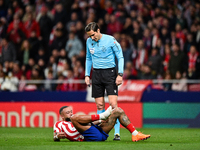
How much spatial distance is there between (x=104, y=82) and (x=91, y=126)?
1226 mm

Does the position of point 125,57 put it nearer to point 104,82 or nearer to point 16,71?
point 16,71

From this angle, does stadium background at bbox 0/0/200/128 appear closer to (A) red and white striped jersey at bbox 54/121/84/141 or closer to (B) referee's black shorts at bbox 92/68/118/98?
(B) referee's black shorts at bbox 92/68/118/98

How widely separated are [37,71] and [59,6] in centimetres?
349

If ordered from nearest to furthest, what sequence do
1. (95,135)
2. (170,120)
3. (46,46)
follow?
(95,135) → (170,120) → (46,46)

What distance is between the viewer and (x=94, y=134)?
7.46 metres

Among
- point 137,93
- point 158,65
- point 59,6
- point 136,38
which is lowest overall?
point 137,93

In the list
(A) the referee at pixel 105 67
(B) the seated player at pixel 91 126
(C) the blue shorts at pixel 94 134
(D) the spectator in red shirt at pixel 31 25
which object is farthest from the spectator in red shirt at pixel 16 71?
(C) the blue shorts at pixel 94 134

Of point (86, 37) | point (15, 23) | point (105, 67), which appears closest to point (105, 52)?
point (105, 67)

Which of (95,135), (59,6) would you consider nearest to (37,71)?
(59,6)

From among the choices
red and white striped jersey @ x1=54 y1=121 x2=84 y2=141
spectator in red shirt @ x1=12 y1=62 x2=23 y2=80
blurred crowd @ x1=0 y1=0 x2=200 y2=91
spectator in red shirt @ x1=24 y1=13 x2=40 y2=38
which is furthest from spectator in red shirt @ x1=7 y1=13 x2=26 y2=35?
red and white striped jersey @ x1=54 y1=121 x2=84 y2=141

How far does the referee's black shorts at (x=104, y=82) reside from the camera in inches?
323

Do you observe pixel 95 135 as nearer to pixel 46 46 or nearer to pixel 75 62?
pixel 75 62

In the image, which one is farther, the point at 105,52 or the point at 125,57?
the point at 125,57

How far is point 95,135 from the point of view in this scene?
7.48 metres
